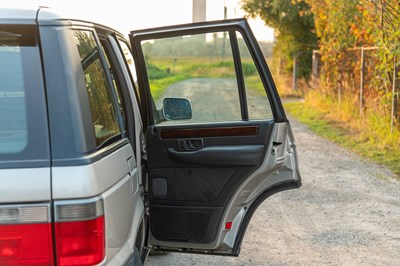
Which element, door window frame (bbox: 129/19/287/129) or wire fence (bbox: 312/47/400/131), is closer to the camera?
door window frame (bbox: 129/19/287/129)

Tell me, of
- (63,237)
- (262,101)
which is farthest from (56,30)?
(262,101)

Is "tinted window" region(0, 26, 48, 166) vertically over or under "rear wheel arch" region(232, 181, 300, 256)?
over

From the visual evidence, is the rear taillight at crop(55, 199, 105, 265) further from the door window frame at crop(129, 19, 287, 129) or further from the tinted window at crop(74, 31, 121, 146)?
the door window frame at crop(129, 19, 287, 129)

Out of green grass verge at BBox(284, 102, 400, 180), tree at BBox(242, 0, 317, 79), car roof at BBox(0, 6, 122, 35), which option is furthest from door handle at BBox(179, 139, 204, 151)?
tree at BBox(242, 0, 317, 79)

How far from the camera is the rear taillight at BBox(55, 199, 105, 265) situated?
2389 millimetres

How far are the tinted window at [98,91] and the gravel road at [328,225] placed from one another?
8.30ft

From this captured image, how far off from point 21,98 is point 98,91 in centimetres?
63

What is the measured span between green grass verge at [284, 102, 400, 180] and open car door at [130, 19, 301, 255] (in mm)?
5606

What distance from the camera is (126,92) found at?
402cm

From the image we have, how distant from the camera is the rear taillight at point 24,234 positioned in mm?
2352

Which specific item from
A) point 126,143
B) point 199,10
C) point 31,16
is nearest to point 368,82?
point 199,10

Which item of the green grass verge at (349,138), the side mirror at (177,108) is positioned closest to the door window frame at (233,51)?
the side mirror at (177,108)

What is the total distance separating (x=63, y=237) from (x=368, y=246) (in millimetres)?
4269

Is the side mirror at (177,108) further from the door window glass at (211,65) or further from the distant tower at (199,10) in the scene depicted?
the distant tower at (199,10)
